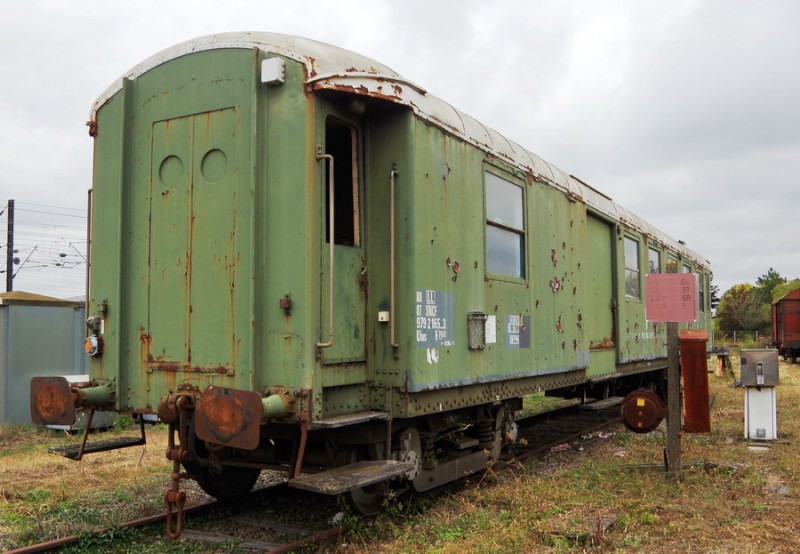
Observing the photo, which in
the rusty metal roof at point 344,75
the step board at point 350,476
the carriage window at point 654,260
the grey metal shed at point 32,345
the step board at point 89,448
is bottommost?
the step board at point 350,476

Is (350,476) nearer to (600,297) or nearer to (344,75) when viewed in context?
(344,75)

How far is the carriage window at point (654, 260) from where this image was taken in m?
12.3

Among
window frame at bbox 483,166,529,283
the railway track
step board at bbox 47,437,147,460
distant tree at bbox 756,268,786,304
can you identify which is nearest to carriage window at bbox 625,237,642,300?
window frame at bbox 483,166,529,283

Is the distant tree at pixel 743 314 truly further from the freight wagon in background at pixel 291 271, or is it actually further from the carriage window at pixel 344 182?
the carriage window at pixel 344 182

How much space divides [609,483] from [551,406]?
24.5 ft

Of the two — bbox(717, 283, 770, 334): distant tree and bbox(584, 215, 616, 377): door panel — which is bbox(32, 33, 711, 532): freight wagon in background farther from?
bbox(717, 283, 770, 334): distant tree

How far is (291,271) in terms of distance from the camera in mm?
4773

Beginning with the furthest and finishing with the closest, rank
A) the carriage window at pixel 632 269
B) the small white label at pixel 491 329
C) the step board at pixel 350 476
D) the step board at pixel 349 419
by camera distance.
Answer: the carriage window at pixel 632 269 → the small white label at pixel 491 329 → the step board at pixel 349 419 → the step board at pixel 350 476

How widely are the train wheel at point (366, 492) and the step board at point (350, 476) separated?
0.60 feet

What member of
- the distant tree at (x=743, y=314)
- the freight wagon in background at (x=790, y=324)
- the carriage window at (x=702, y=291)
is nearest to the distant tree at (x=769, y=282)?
the distant tree at (x=743, y=314)

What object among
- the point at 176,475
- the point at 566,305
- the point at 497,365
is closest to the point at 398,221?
the point at 497,365

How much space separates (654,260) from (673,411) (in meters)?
6.21

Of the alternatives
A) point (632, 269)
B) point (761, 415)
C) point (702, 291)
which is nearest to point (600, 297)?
point (632, 269)

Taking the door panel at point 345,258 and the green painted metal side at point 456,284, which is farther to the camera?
the green painted metal side at point 456,284
